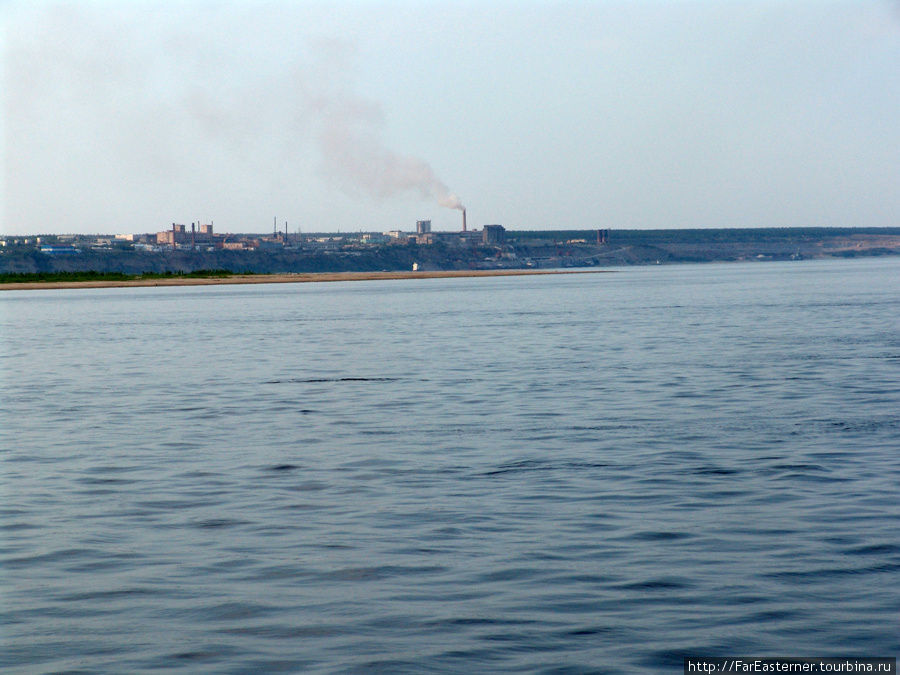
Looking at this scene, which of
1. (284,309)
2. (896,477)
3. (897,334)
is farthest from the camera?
(284,309)

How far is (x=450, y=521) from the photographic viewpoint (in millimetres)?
14266

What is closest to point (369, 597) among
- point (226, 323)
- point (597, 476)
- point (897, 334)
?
point (597, 476)

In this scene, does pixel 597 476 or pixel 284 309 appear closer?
pixel 597 476

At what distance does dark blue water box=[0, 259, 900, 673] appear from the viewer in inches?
389

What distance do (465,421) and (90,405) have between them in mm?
10008

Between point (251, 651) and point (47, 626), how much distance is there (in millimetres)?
2136

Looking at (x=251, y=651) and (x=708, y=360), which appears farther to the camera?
(x=708, y=360)

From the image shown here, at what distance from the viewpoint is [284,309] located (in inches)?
3664

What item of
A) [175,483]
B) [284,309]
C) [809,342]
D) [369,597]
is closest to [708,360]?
[809,342]

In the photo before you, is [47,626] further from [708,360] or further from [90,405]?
[708,360]

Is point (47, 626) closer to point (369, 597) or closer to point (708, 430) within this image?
point (369, 597)

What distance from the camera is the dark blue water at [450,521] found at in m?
9.88

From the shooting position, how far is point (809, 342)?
4594cm

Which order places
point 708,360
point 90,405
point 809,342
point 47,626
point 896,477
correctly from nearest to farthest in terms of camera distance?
point 47,626 → point 896,477 → point 90,405 → point 708,360 → point 809,342
